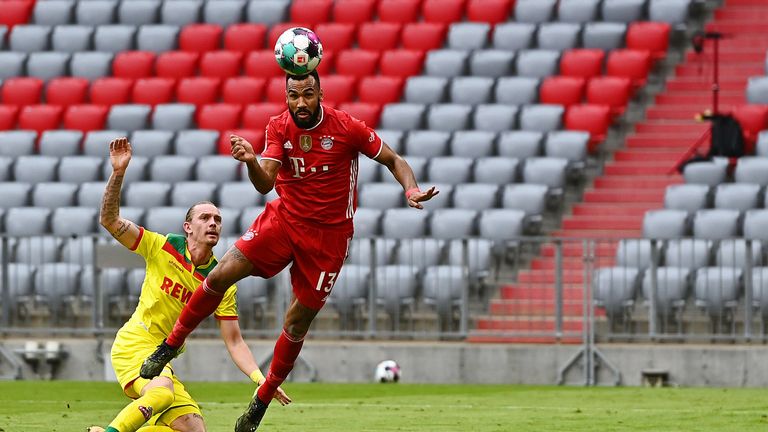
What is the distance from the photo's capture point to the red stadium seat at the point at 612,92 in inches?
895

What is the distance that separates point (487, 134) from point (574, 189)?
134 cm

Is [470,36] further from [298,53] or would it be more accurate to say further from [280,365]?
[298,53]

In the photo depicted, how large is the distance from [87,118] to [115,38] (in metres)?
2.06

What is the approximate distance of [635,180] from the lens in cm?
2217

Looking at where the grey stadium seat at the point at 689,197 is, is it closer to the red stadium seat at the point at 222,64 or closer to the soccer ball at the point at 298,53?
the red stadium seat at the point at 222,64

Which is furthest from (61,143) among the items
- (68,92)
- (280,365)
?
(280,365)

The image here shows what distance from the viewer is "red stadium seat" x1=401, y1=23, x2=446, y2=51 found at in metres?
24.8

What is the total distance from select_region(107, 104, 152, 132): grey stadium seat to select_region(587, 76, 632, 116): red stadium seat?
649 cm

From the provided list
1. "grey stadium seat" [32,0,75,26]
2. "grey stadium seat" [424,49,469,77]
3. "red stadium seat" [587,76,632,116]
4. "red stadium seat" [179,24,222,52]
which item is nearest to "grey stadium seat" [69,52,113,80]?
"red stadium seat" [179,24,222,52]

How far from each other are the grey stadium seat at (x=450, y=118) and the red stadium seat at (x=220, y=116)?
2929 millimetres

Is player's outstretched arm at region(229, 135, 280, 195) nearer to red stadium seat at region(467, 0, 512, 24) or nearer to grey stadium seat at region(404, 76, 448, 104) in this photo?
grey stadium seat at region(404, 76, 448, 104)

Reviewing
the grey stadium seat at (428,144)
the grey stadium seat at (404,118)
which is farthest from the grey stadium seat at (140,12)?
the grey stadium seat at (428,144)

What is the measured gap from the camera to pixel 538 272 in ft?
61.1

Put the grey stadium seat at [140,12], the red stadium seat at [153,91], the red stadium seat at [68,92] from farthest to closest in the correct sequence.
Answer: the grey stadium seat at [140,12] → the red stadium seat at [68,92] → the red stadium seat at [153,91]
